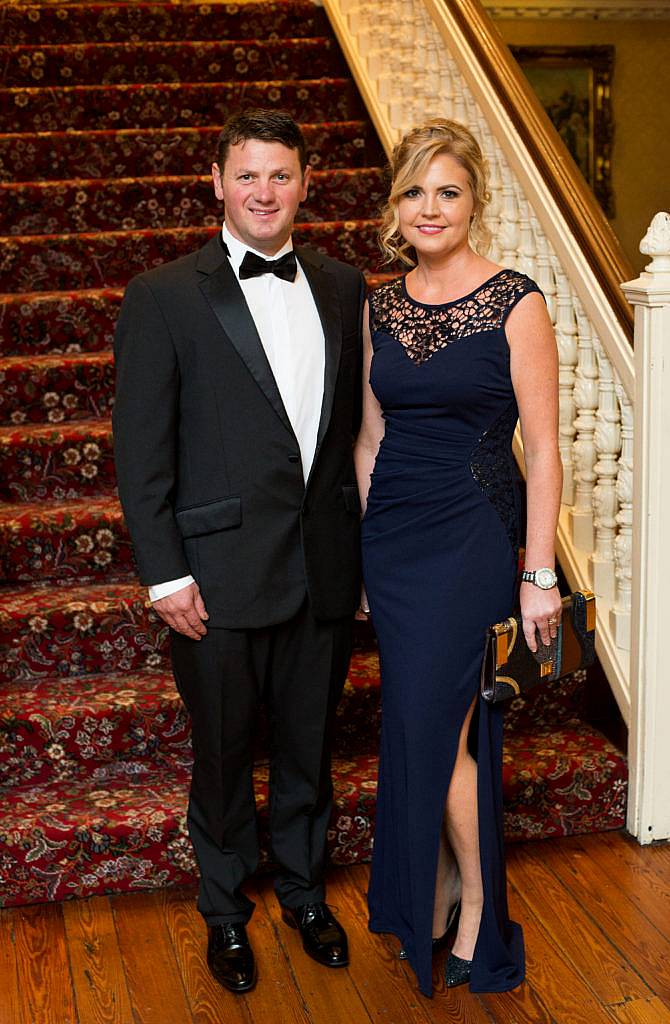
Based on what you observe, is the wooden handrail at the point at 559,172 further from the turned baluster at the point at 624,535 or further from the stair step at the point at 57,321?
the stair step at the point at 57,321

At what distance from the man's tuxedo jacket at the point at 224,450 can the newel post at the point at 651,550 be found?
2.64 feet

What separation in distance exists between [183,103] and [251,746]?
3.22 m

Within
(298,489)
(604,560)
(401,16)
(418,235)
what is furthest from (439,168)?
(401,16)

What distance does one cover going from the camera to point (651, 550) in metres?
3.02

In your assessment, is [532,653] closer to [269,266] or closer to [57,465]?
[269,266]

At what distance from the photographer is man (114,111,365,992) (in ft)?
7.63

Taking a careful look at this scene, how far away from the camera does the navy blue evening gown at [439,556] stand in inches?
92.5

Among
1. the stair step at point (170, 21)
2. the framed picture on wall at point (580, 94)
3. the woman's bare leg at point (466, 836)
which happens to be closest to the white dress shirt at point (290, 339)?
the woman's bare leg at point (466, 836)

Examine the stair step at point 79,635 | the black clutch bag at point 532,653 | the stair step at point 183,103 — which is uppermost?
the stair step at point 183,103

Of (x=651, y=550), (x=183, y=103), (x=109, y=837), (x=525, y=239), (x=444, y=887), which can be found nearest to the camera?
(x=444, y=887)

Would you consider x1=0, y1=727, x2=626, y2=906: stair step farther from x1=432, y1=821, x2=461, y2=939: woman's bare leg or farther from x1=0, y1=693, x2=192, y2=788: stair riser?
x1=432, y1=821, x2=461, y2=939: woman's bare leg

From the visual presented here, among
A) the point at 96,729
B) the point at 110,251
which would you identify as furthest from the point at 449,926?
the point at 110,251

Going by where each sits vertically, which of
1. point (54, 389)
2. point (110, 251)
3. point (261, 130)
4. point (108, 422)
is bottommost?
point (108, 422)

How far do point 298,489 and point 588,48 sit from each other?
6.19 metres
